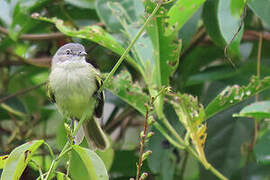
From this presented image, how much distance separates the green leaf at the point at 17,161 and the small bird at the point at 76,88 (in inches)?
29.4

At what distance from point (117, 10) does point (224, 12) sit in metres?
0.51

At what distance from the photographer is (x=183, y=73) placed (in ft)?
7.98

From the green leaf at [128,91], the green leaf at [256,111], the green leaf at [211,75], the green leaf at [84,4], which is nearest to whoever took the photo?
the green leaf at [256,111]

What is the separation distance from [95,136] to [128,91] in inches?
12.6

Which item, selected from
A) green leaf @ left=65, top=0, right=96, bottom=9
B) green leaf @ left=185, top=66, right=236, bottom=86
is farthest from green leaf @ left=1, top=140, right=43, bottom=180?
green leaf @ left=65, top=0, right=96, bottom=9

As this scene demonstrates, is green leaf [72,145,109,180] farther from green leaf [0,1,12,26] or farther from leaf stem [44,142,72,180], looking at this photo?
green leaf [0,1,12,26]

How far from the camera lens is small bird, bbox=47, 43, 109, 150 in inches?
80.1

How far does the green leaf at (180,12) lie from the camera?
180cm

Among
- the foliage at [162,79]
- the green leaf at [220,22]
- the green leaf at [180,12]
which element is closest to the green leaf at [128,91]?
the foliage at [162,79]

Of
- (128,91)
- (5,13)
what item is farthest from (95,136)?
(5,13)

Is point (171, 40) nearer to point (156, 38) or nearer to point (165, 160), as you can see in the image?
point (156, 38)

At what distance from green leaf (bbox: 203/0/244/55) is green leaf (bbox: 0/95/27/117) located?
1.06 meters

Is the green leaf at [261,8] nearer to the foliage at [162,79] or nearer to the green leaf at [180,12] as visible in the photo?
the foliage at [162,79]

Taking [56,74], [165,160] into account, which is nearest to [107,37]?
[56,74]
